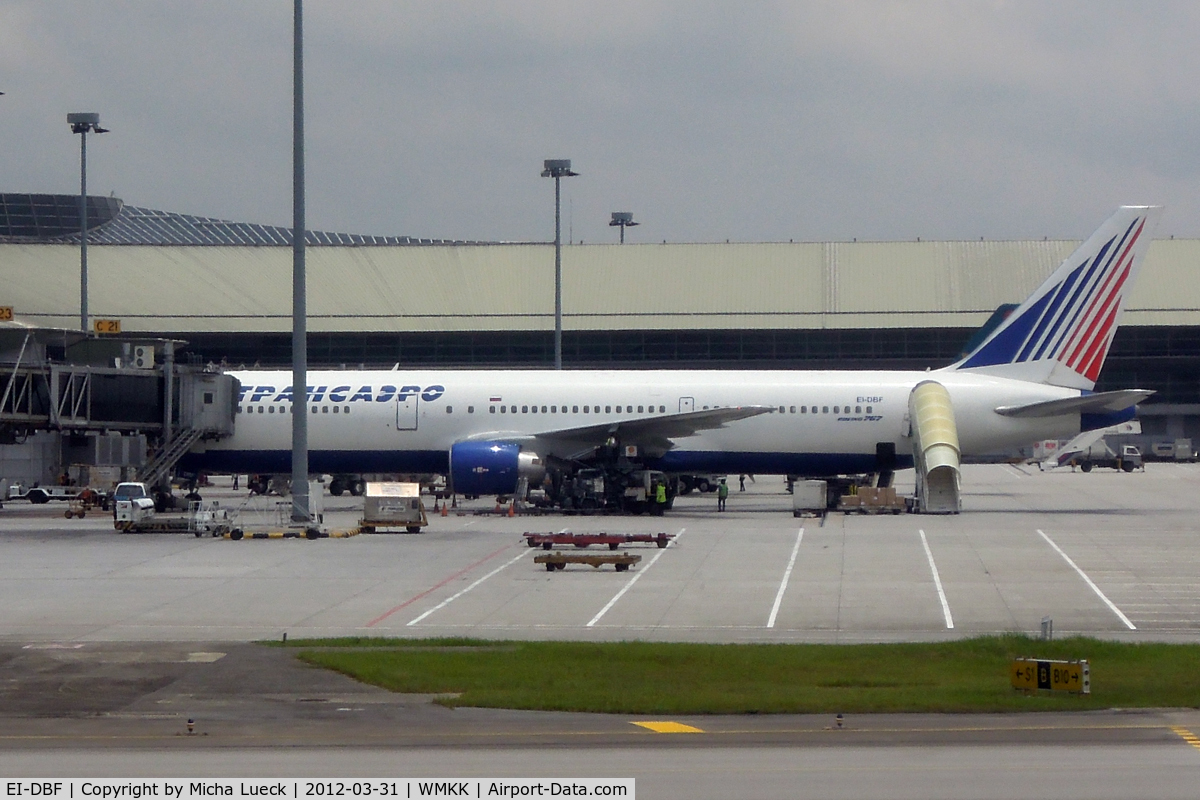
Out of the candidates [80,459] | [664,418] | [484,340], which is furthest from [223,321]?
[664,418]

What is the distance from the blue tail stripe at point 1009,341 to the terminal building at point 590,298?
40.2 meters

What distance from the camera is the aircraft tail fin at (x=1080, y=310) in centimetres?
4778

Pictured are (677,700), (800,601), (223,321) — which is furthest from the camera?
(223,321)

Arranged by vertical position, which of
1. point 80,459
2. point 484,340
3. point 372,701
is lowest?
point 372,701

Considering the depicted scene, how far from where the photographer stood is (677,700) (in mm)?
16281

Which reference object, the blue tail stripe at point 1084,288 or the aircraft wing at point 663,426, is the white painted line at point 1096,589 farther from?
the blue tail stripe at point 1084,288

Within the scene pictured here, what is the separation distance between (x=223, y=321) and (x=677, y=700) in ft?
248

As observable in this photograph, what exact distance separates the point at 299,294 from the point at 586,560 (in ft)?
41.4

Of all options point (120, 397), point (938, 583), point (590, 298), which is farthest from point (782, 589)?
point (590, 298)

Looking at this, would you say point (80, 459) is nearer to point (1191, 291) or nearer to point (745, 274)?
point (745, 274)

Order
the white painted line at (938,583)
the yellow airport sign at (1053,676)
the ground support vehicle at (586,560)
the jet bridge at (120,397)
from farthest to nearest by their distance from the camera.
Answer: the jet bridge at (120,397) → the ground support vehicle at (586,560) → the white painted line at (938,583) → the yellow airport sign at (1053,676)

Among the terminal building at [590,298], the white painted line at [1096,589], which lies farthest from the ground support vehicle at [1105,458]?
the white painted line at [1096,589]

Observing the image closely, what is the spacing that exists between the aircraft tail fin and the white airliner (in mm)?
39

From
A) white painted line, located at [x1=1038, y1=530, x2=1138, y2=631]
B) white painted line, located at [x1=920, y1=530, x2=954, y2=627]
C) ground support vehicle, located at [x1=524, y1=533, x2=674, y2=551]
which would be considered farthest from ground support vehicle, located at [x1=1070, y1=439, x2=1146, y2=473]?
ground support vehicle, located at [x1=524, y1=533, x2=674, y2=551]
